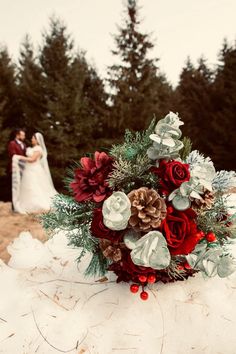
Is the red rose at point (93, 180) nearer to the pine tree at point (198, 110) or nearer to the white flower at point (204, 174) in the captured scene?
the white flower at point (204, 174)

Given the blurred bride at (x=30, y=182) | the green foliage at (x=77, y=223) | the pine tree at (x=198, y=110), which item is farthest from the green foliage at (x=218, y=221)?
the pine tree at (x=198, y=110)

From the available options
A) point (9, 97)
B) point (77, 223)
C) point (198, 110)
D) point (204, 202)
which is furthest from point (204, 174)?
point (198, 110)

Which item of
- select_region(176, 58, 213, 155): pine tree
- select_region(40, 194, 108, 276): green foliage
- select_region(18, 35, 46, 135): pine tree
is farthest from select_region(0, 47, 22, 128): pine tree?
select_region(40, 194, 108, 276): green foliage

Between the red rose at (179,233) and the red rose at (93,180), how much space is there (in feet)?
0.79

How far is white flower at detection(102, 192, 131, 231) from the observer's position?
1052mm

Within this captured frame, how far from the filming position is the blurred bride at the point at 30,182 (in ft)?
23.0

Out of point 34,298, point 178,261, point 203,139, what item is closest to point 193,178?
point 178,261

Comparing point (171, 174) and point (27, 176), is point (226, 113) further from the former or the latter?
point (171, 174)

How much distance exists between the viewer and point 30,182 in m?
7.13

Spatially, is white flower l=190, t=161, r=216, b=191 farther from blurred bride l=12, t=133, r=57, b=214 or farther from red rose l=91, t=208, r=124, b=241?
blurred bride l=12, t=133, r=57, b=214

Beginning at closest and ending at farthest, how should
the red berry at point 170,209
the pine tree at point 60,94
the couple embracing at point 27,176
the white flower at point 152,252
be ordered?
the white flower at point 152,252
the red berry at point 170,209
the couple embracing at point 27,176
the pine tree at point 60,94

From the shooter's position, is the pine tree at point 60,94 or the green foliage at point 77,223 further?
the pine tree at point 60,94

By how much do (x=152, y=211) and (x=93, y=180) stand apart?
26 cm

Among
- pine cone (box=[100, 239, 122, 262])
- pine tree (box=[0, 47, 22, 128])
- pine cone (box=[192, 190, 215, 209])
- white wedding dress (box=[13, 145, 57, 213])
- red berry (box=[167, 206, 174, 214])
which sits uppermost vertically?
pine tree (box=[0, 47, 22, 128])
